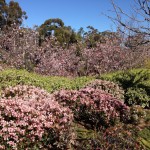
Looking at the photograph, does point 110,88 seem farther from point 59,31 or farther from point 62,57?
point 59,31

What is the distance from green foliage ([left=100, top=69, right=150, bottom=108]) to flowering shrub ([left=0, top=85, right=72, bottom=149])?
4933mm

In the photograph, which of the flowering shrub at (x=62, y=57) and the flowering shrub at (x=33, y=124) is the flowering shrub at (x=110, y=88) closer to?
the flowering shrub at (x=33, y=124)

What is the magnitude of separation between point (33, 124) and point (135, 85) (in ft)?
22.4

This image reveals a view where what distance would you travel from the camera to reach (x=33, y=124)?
5.64 meters

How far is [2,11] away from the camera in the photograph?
110ft

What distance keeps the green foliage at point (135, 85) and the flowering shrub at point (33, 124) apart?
4.93 m

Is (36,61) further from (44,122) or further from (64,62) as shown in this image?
(44,122)

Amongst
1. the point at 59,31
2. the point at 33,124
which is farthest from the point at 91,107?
the point at 59,31

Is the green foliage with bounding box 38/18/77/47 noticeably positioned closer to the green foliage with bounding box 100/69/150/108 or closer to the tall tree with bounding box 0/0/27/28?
the tall tree with bounding box 0/0/27/28

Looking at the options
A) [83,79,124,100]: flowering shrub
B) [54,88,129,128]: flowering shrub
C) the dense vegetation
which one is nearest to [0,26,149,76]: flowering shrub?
the dense vegetation

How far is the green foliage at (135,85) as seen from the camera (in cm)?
1098

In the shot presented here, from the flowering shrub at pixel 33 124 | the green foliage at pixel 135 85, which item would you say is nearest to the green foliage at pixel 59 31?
the green foliage at pixel 135 85

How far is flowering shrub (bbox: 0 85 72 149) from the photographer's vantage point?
5.39m

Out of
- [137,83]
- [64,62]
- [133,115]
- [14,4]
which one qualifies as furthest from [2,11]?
[133,115]
